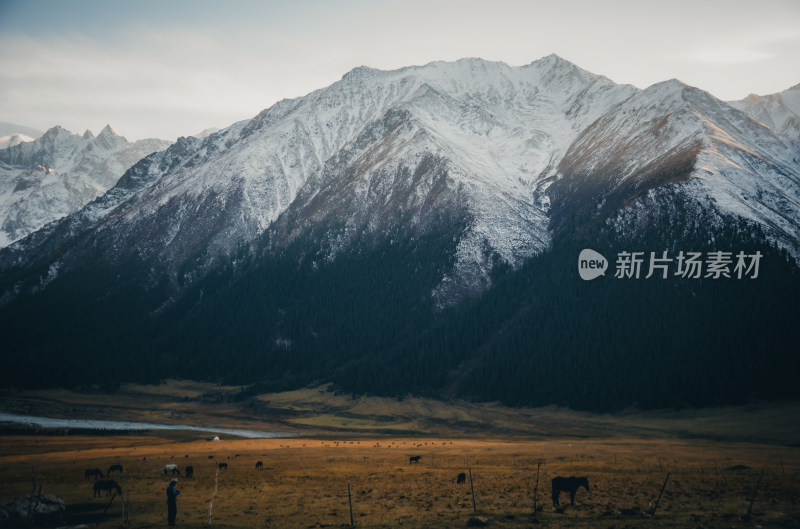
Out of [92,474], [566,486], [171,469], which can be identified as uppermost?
[566,486]

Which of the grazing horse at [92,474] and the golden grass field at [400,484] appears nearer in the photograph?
the golden grass field at [400,484]

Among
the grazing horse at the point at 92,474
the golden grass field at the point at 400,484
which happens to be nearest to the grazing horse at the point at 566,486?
the golden grass field at the point at 400,484

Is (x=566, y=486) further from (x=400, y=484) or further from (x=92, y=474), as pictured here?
(x=92, y=474)

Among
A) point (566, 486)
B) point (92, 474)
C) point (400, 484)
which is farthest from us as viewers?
point (92, 474)

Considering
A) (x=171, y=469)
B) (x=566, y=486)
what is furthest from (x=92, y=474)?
(x=566, y=486)

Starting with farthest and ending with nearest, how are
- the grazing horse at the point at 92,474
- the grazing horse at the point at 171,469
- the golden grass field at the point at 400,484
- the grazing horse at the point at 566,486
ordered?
the grazing horse at the point at 171,469
the grazing horse at the point at 92,474
the grazing horse at the point at 566,486
the golden grass field at the point at 400,484

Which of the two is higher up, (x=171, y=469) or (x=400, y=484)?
(x=400, y=484)

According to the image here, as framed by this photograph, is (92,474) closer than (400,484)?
No

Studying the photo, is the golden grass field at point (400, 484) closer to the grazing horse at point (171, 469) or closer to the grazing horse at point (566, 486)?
the grazing horse at point (566, 486)

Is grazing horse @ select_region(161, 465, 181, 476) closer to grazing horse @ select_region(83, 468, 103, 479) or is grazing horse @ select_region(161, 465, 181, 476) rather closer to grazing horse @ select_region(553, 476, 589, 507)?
grazing horse @ select_region(83, 468, 103, 479)

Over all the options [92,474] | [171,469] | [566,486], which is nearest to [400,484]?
[566,486]

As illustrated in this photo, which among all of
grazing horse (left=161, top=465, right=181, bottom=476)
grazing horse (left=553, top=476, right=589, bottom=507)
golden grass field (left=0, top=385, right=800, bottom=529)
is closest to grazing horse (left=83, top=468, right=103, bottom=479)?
golden grass field (left=0, top=385, right=800, bottom=529)

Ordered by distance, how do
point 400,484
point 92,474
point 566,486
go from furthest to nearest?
1. point 92,474
2. point 400,484
3. point 566,486

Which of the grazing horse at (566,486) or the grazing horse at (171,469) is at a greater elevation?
the grazing horse at (566,486)
